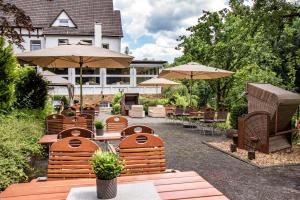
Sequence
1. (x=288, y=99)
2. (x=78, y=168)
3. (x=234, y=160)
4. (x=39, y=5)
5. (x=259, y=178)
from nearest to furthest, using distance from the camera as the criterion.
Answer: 1. (x=78, y=168)
2. (x=259, y=178)
3. (x=234, y=160)
4. (x=288, y=99)
5. (x=39, y=5)

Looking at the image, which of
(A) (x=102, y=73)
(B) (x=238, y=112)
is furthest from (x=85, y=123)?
(A) (x=102, y=73)

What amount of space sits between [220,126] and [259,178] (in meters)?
9.25

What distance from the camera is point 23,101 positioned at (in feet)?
32.7

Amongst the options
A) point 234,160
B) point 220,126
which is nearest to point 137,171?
point 234,160

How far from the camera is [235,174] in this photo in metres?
7.05

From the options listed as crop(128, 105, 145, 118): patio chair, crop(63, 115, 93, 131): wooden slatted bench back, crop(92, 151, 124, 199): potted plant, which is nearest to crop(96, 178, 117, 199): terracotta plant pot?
crop(92, 151, 124, 199): potted plant

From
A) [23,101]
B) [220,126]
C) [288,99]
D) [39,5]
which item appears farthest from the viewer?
[39,5]

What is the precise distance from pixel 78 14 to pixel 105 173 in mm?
39871

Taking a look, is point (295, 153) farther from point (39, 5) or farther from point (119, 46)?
Result: point (39, 5)

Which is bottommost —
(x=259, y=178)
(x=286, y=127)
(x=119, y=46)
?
(x=259, y=178)

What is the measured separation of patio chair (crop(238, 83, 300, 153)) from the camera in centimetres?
914

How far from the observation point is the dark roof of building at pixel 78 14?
38.1m

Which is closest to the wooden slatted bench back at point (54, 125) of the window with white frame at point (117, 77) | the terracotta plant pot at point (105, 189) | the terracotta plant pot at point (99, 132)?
the terracotta plant pot at point (99, 132)

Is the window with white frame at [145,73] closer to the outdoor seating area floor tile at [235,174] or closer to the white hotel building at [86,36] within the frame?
the white hotel building at [86,36]
